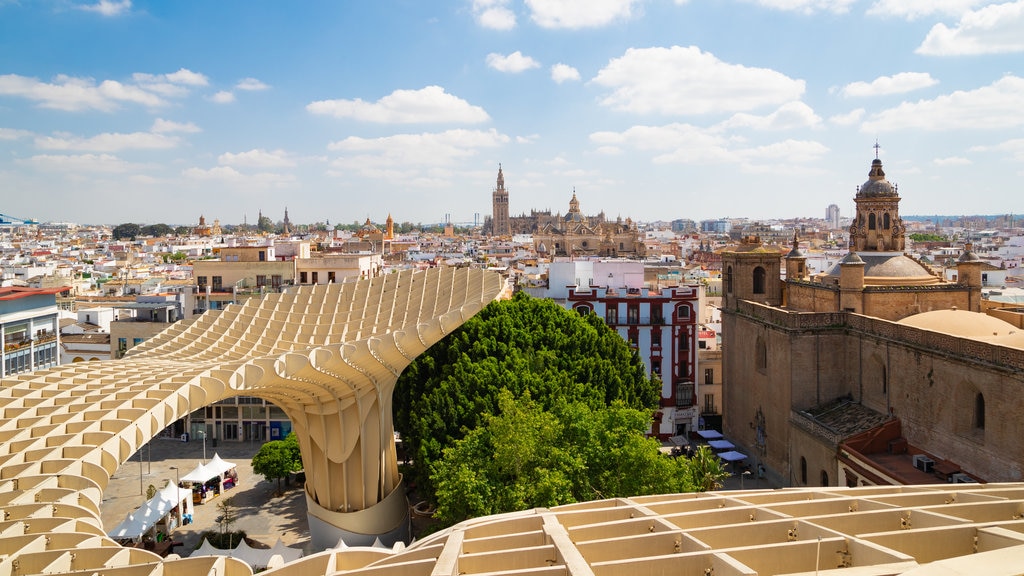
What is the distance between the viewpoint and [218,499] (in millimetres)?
32062

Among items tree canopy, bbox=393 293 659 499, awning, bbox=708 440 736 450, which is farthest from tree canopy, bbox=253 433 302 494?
awning, bbox=708 440 736 450

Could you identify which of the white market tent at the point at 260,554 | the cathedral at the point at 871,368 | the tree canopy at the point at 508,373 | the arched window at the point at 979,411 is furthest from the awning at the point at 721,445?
the white market tent at the point at 260,554

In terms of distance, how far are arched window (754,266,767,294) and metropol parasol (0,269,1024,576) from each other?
61.9 feet

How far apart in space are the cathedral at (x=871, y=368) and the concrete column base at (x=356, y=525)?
1586cm

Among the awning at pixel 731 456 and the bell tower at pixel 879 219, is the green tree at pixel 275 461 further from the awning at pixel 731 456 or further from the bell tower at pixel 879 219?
the bell tower at pixel 879 219

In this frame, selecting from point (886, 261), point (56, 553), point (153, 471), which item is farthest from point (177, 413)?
point (886, 261)

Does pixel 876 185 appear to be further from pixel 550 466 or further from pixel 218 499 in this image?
pixel 218 499

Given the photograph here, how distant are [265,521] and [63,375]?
12673mm

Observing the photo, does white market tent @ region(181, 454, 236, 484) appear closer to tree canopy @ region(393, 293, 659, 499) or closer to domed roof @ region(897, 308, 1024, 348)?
tree canopy @ region(393, 293, 659, 499)

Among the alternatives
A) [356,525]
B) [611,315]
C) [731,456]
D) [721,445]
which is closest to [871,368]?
[731,456]

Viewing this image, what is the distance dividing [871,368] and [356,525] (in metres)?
20.0

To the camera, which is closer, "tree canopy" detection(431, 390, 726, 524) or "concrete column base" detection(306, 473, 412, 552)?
"tree canopy" detection(431, 390, 726, 524)

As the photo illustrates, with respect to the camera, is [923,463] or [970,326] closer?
[923,463]

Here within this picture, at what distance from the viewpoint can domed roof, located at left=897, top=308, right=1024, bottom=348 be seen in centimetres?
2510
